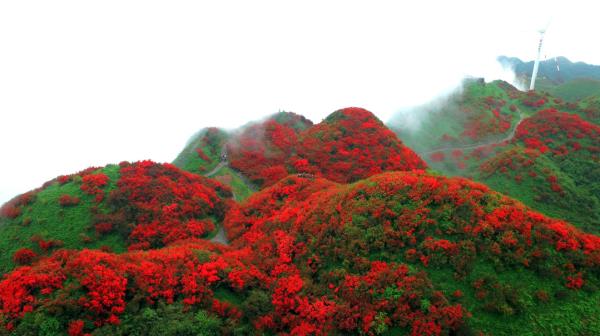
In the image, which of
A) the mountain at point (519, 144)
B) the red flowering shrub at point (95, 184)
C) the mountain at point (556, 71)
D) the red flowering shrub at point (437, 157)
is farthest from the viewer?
the mountain at point (556, 71)

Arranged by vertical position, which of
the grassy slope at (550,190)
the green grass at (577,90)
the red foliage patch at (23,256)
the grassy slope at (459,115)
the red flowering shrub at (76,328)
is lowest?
the grassy slope at (550,190)

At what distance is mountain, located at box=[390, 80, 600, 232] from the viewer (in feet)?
117

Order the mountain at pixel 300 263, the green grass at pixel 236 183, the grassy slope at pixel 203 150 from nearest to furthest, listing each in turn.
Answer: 1. the mountain at pixel 300 263
2. the green grass at pixel 236 183
3. the grassy slope at pixel 203 150

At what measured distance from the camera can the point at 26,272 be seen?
15812 millimetres

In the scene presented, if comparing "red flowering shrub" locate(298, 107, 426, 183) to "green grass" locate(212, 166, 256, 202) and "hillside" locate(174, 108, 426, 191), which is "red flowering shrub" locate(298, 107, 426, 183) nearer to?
"hillside" locate(174, 108, 426, 191)

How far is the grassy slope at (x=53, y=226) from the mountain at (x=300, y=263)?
0.10 meters

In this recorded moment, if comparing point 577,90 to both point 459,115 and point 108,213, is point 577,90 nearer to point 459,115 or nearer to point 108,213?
point 459,115

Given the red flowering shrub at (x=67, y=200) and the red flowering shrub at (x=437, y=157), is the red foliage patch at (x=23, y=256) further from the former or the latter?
the red flowering shrub at (x=437, y=157)

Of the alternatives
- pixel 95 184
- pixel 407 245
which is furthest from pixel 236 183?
pixel 407 245

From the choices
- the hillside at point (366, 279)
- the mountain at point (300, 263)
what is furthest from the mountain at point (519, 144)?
the hillside at point (366, 279)

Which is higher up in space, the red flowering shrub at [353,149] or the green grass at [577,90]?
the red flowering shrub at [353,149]

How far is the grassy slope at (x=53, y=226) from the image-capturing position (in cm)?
2422

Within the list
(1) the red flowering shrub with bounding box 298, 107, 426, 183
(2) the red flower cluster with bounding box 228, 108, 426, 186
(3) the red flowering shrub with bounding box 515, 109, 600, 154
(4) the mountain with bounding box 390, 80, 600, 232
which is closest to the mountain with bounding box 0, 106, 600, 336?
(1) the red flowering shrub with bounding box 298, 107, 426, 183

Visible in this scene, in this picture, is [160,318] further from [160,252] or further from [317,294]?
[317,294]
